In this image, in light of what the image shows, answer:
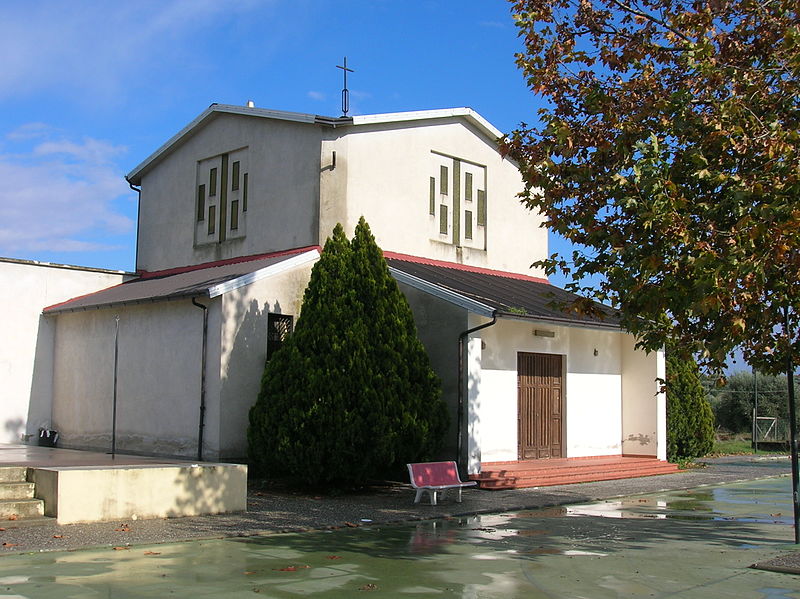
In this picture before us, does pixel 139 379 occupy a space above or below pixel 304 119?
below

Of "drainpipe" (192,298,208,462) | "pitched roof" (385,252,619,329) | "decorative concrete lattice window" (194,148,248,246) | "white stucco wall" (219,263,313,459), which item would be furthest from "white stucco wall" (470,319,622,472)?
"decorative concrete lattice window" (194,148,248,246)

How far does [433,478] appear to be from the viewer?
1460 centimetres

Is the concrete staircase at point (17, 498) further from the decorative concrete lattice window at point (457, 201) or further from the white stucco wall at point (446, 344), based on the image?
the decorative concrete lattice window at point (457, 201)

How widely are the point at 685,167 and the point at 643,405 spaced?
42.2 ft

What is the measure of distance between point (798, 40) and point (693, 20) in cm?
131

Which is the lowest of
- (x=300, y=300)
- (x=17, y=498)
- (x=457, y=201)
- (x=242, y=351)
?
(x=17, y=498)

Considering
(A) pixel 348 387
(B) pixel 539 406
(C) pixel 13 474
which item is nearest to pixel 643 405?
(B) pixel 539 406

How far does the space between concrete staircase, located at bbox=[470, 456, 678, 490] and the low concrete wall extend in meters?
5.53

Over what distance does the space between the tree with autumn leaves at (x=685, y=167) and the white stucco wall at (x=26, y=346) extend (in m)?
14.1

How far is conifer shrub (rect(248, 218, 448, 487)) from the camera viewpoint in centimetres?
1521

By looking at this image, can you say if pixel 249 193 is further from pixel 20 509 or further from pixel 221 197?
pixel 20 509

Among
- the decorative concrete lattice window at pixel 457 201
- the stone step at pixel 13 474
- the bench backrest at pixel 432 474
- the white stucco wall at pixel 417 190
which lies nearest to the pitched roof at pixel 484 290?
the white stucco wall at pixel 417 190

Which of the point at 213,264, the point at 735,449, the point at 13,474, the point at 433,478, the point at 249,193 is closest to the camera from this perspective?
the point at 13,474

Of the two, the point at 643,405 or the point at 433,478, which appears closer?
the point at 433,478
